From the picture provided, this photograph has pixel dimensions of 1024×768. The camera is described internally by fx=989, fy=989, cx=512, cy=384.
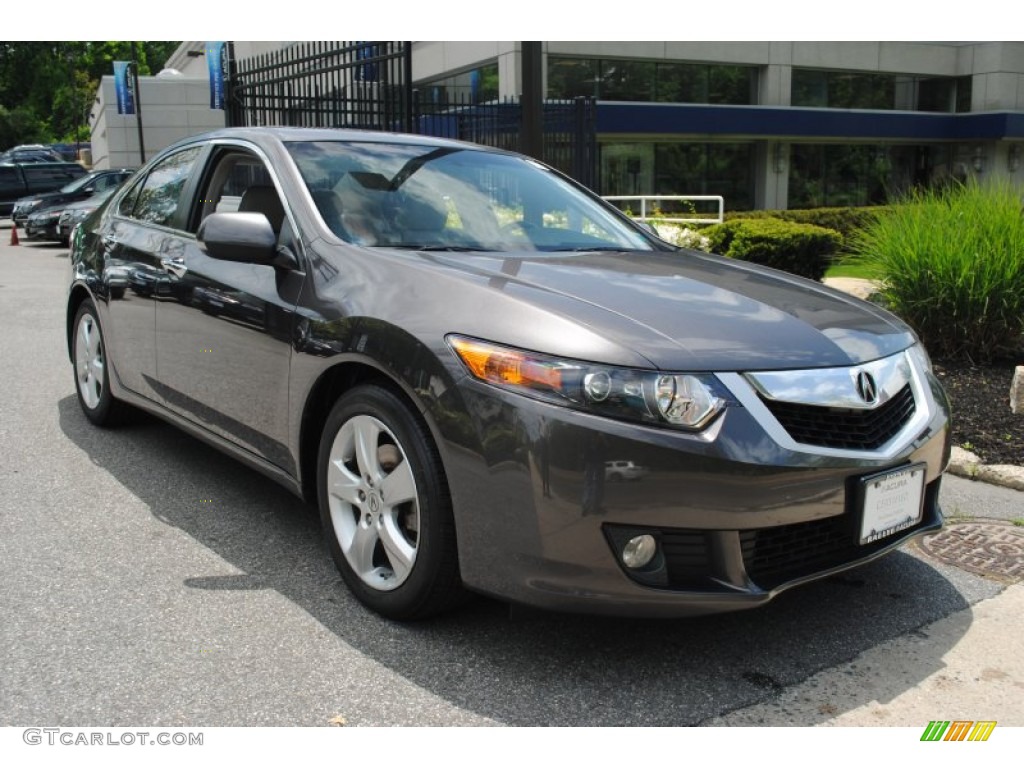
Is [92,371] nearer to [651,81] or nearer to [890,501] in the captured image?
[890,501]

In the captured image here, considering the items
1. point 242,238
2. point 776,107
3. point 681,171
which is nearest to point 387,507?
point 242,238

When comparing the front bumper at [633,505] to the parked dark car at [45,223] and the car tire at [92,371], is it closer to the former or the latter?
the car tire at [92,371]

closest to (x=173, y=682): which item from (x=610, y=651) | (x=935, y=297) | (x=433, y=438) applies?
(x=433, y=438)

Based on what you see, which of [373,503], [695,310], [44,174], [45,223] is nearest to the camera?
[695,310]

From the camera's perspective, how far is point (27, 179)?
31516 millimetres

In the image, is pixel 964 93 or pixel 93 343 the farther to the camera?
pixel 964 93

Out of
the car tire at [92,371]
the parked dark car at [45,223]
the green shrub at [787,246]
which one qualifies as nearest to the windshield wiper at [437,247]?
the car tire at [92,371]

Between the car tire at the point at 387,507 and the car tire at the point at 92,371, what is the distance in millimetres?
2477

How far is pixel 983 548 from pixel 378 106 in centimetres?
837

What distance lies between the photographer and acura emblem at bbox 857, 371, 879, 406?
9.86 ft

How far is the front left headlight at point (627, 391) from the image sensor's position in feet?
8.92

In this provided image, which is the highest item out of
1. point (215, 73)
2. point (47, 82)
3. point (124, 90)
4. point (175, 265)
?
point (47, 82)

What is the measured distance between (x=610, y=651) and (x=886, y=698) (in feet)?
2.71

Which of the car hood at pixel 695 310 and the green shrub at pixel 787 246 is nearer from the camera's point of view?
the car hood at pixel 695 310
